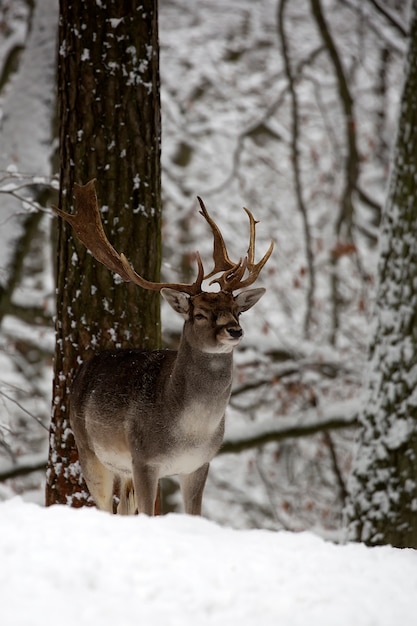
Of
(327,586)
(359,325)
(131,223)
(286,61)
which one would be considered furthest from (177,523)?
(359,325)

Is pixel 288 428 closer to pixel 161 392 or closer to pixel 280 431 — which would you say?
pixel 280 431

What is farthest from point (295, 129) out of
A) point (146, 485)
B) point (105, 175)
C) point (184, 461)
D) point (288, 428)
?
point (146, 485)

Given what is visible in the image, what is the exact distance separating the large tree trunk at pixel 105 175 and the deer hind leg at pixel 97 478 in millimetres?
338

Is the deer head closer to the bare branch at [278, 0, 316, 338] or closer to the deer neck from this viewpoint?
the deer neck

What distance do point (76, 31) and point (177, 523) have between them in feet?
10.7

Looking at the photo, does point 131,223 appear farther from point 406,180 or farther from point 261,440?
point 261,440

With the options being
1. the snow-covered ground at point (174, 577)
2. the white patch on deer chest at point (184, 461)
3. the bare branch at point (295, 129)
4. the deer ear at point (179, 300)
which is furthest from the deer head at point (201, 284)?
the bare branch at point (295, 129)

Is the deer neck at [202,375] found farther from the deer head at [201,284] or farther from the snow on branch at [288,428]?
the snow on branch at [288,428]

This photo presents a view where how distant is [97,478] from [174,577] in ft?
7.10

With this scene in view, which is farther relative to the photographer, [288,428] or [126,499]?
[288,428]

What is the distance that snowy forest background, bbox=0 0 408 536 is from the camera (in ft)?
38.6

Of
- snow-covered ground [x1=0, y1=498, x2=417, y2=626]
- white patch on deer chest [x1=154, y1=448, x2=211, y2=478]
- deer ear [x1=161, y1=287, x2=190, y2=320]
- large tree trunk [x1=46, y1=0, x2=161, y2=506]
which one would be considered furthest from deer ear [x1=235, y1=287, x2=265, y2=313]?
snow-covered ground [x1=0, y1=498, x2=417, y2=626]

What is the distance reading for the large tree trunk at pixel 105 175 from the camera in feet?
17.6

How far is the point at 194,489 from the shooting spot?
4.73 m
